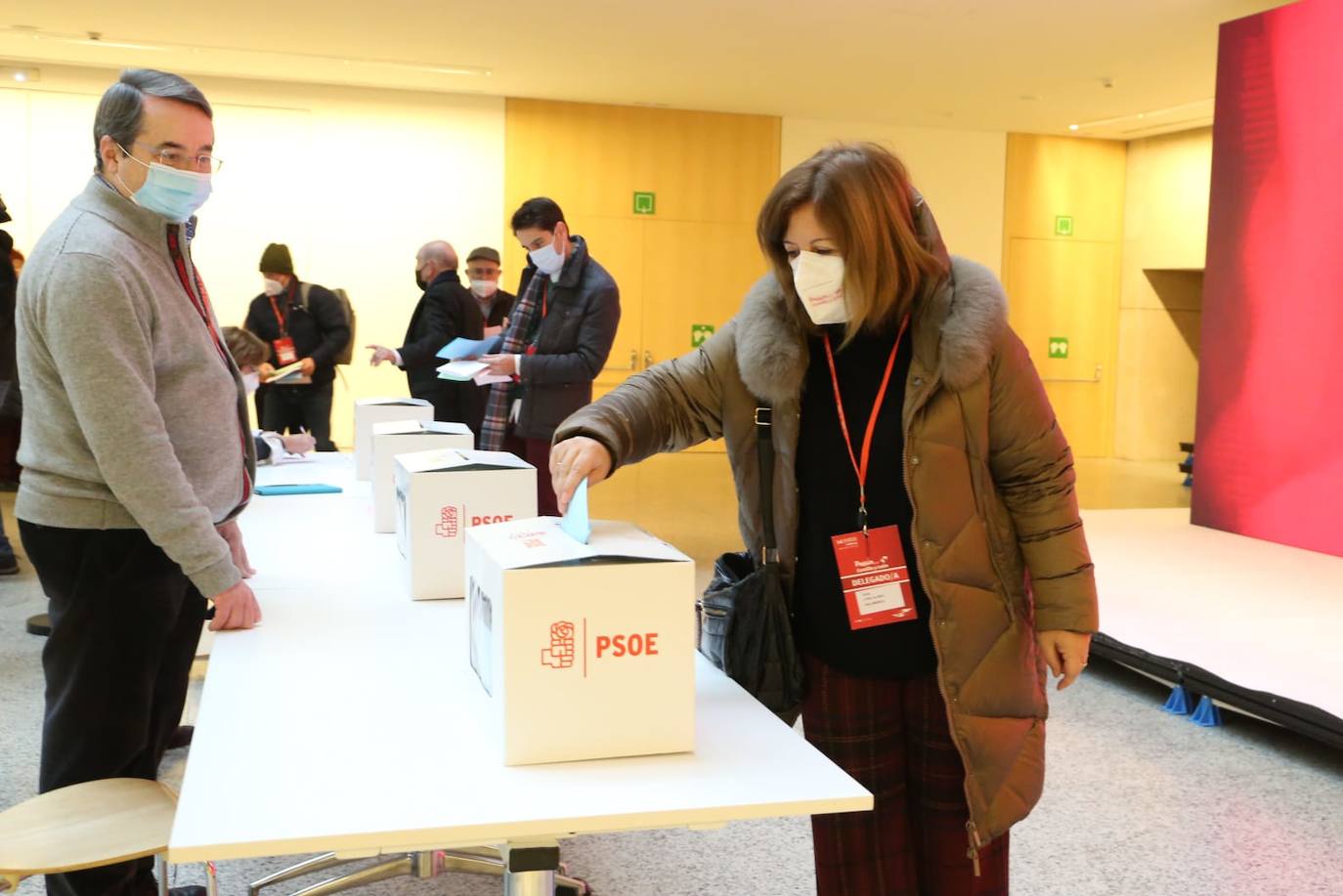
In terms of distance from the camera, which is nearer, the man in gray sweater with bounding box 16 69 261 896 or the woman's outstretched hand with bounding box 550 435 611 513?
the woman's outstretched hand with bounding box 550 435 611 513

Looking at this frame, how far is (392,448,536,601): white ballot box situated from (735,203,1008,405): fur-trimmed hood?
23.6 inches

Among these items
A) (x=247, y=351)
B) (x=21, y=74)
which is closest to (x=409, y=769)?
(x=247, y=351)

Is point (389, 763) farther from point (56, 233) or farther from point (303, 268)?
point (303, 268)

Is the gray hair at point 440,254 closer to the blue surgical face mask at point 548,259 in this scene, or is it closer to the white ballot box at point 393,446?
the blue surgical face mask at point 548,259

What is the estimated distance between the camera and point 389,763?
1482 mm

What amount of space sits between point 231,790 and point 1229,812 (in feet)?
9.01

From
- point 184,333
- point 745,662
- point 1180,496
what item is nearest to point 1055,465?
point 745,662

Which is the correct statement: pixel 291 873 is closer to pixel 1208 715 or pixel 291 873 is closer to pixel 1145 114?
pixel 1208 715

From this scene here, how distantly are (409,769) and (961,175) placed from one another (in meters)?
11.6

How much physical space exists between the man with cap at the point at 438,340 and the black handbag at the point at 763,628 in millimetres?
3862

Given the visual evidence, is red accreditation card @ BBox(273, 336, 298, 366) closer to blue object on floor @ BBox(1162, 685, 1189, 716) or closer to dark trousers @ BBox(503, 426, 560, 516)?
dark trousers @ BBox(503, 426, 560, 516)

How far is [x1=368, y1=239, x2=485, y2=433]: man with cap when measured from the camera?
5.64 metres

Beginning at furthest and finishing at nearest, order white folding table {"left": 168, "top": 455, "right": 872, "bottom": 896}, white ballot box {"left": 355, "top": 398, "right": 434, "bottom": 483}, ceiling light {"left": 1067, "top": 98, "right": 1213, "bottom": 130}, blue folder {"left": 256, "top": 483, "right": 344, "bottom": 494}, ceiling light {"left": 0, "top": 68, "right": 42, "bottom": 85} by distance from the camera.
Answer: ceiling light {"left": 1067, "top": 98, "right": 1213, "bottom": 130}, ceiling light {"left": 0, "top": 68, "right": 42, "bottom": 85}, white ballot box {"left": 355, "top": 398, "right": 434, "bottom": 483}, blue folder {"left": 256, "top": 483, "right": 344, "bottom": 494}, white folding table {"left": 168, "top": 455, "right": 872, "bottom": 896}

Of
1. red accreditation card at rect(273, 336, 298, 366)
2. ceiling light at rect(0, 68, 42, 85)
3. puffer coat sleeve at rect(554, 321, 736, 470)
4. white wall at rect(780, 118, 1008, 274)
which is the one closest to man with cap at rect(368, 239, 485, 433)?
red accreditation card at rect(273, 336, 298, 366)
